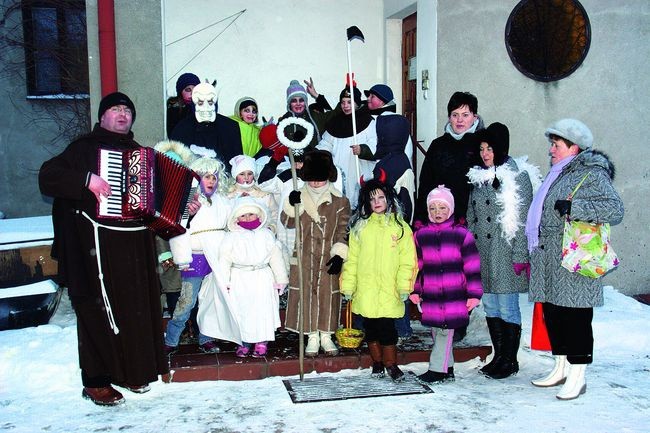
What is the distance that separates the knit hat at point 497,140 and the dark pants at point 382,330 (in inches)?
56.7

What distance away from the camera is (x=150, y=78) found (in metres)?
6.75

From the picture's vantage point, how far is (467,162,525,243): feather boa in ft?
17.0

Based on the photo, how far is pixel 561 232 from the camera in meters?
4.82

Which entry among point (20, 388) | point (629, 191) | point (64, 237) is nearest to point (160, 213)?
point (64, 237)

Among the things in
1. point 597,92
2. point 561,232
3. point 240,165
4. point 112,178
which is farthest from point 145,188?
point 597,92

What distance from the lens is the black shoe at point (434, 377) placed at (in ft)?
17.0

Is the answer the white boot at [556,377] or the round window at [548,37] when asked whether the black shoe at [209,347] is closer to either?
the white boot at [556,377]

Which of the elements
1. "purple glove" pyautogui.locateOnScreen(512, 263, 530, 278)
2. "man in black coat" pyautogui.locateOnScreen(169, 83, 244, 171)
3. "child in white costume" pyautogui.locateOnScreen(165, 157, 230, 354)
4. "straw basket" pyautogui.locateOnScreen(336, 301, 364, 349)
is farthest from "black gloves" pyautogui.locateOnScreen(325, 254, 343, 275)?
"man in black coat" pyautogui.locateOnScreen(169, 83, 244, 171)

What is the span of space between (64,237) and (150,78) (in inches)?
102

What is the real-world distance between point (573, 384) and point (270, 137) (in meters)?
3.44

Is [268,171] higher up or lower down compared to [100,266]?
higher up

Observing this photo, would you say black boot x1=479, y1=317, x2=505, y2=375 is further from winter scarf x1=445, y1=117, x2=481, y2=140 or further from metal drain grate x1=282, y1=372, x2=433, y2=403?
winter scarf x1=445, y1=117, x2=481, y2=140

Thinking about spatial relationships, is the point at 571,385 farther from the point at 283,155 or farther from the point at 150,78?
the point at 150,78

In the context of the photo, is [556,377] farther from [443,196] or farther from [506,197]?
[443,196]
